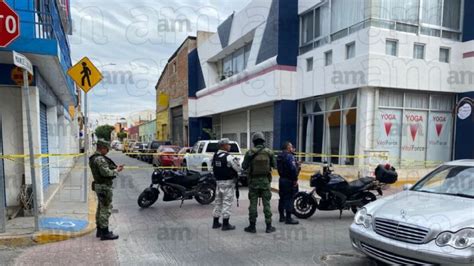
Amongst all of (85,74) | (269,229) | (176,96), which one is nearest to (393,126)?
(269,229)

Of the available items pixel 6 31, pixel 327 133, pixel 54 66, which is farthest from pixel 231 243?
pixel 327 133

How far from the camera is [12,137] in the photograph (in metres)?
7.39

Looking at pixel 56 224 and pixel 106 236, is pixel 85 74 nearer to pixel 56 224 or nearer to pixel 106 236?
pixel 56 224

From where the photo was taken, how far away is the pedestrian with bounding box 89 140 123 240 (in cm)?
573

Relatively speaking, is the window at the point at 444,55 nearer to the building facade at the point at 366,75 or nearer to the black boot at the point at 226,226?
the building facade at the point at 366,75

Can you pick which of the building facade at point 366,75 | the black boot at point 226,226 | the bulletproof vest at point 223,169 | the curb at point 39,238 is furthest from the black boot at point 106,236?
the building facade at point 366,75

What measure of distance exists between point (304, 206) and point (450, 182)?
3.17 meters

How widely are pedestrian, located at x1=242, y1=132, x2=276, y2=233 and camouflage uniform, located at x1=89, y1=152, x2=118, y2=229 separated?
2558mm

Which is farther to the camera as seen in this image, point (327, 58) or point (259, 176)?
point (327, 58)

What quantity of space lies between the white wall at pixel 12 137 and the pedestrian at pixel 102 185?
2866 mm

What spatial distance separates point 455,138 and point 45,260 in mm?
15382

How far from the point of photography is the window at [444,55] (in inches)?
534

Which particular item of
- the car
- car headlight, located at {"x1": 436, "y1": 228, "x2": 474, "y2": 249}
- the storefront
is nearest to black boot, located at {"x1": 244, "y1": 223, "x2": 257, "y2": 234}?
the car

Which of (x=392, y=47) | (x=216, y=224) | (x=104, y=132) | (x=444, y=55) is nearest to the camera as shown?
(x=216, y=224)
